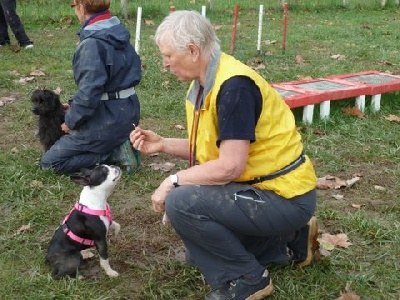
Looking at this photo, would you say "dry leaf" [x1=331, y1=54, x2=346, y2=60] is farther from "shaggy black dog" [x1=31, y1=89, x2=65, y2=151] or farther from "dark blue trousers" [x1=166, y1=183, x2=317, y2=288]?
"dark blue trousers" [x1=166, y1=183, x2=317, y2=288]

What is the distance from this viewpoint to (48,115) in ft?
16.9

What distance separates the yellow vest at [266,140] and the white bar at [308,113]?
314 cm

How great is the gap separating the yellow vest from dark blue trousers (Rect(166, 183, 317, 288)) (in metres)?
0.07

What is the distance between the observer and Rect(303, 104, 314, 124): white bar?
6145 mm

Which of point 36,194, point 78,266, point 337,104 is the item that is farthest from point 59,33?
point 78,266

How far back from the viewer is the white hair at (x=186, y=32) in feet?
9.11

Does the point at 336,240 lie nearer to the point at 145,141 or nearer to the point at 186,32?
the point at 145,141

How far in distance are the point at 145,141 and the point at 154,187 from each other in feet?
4.92

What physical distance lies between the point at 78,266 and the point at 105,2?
2.21 m

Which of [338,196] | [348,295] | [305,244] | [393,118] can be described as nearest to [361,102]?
[393,118]

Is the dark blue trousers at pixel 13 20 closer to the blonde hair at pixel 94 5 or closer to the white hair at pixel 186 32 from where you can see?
the blonde hair at pixel 94 5

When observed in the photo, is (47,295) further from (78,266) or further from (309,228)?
(309,228)

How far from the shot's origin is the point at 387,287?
3.31m

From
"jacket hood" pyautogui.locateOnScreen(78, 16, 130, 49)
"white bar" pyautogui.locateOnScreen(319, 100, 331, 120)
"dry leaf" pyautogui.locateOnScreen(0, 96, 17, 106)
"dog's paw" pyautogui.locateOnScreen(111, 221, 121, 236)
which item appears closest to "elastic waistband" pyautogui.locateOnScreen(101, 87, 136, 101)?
"jacket hood" pyautogui.locateOnScreen(78, 16, 130, 49)
